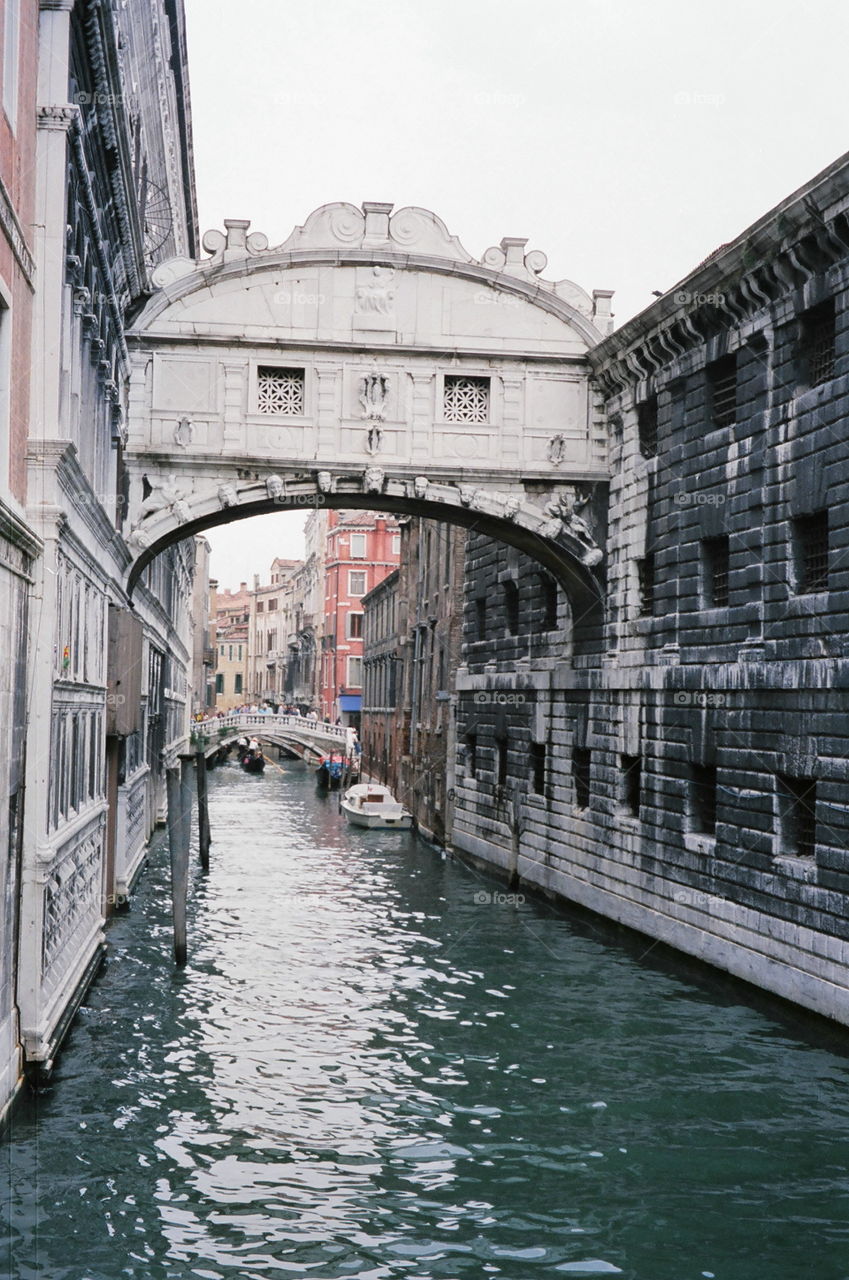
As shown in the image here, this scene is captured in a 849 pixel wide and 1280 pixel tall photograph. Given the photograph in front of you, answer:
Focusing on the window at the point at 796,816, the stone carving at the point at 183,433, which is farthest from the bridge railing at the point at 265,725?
the window at the point at 796,816

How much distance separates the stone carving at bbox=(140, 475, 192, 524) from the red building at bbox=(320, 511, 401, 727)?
51671mm

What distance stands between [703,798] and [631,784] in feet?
8.66

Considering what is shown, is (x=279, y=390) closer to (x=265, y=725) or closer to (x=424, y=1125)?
(x=424, y=1125)

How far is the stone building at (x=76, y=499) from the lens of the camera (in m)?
10.1

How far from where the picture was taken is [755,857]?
585 inches

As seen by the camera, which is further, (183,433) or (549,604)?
(549,604)

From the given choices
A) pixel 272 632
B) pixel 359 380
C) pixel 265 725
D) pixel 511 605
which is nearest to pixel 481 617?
pixel 511 605

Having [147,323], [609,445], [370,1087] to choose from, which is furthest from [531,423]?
[370,1087]

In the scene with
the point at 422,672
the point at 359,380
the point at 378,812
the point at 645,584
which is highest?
the point at 359,380

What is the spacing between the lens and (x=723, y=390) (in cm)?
1686

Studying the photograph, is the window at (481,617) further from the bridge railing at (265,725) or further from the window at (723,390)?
the bridge railing at (265,725)

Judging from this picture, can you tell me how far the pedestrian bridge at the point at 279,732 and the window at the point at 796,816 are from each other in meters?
42.7

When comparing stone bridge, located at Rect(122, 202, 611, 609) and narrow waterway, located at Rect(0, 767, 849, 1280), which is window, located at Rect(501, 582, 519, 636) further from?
narrow waterway, located at Rect(0, 767, 849, 1280)

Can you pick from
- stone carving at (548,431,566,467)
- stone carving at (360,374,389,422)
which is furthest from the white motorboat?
stone carving at (360,374,389,422)
